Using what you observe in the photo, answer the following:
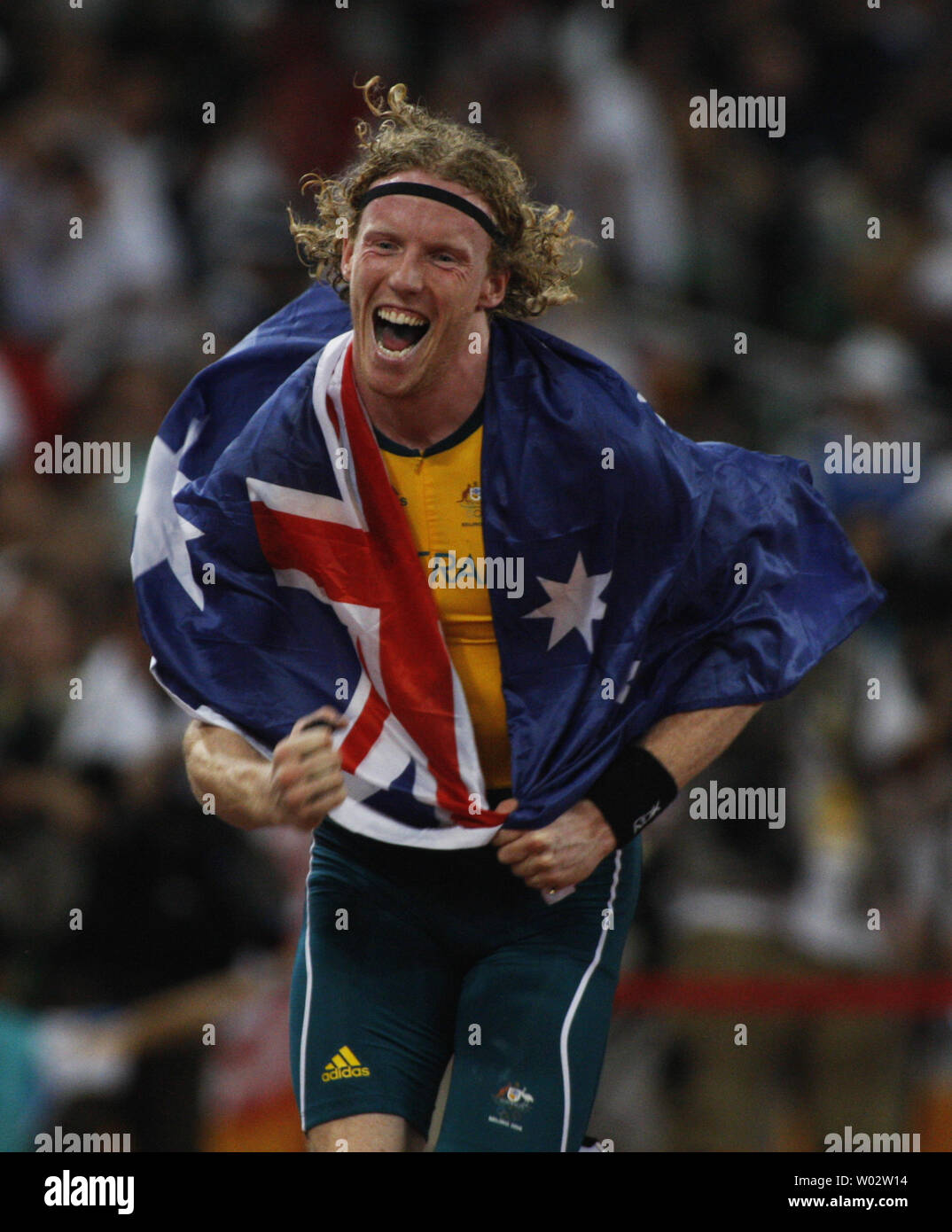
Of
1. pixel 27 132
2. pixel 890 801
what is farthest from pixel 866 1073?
pixel 27 132

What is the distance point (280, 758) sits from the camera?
3.47 metres

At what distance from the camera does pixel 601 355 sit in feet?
27.1

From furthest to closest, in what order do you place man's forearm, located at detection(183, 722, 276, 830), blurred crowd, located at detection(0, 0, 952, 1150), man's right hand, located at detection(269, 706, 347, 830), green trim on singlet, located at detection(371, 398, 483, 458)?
blurred crowd, located at detection(0, 0, 952, 1150), green trim on singlet, located at detection(371, 398, 483, 458), man's forearm, located at detection(183, 722, 276, 830), man's right hand, located at detection(269, 706, 347, 830)

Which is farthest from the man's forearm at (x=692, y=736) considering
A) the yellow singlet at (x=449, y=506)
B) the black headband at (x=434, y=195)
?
the black headband at (x=434, y=195)

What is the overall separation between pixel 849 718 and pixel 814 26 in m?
4.88

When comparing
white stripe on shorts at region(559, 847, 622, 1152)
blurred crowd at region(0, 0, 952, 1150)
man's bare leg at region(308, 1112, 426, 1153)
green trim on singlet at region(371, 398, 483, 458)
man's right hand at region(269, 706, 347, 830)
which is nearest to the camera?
man's right hand at region(269, 706, 347, 830)

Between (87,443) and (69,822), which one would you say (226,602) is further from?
(87,443)

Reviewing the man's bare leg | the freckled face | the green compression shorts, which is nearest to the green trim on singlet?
the freckled face

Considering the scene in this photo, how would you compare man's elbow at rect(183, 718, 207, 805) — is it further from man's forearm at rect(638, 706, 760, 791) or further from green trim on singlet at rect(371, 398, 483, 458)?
man's forearm at rect(638, 706, 760, 791)

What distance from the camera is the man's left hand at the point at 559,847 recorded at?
3789mm

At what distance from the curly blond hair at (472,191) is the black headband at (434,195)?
36 mm

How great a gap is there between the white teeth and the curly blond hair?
25 centimetres

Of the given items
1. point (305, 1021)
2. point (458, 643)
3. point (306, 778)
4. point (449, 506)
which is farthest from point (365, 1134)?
point (449, 506)

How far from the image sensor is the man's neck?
12.9 ft
